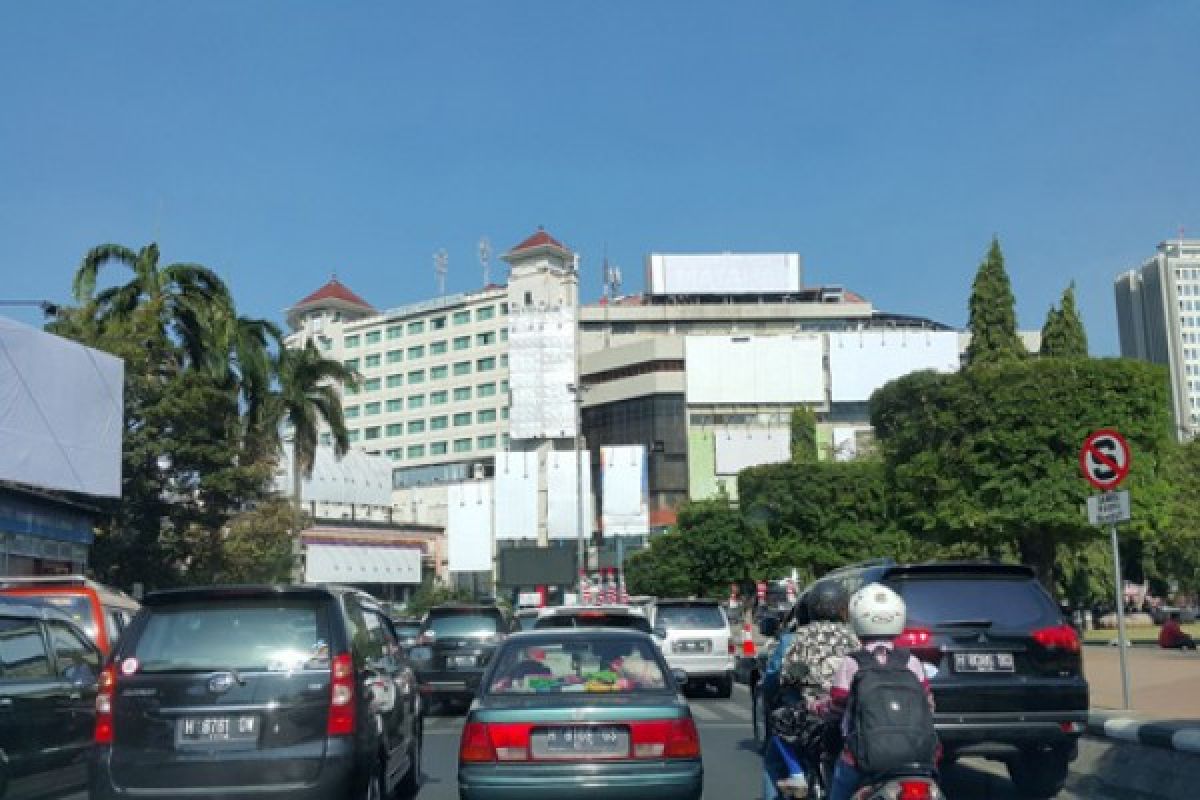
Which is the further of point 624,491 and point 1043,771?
point 624,491

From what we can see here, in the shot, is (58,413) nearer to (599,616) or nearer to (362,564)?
(599,616)

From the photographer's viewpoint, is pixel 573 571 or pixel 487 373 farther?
pixel 487 373

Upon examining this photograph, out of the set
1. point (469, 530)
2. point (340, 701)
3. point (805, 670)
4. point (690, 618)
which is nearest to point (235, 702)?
point (340, 701)

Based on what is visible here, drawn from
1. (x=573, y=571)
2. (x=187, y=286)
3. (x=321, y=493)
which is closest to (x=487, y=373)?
(x=321, y=493)

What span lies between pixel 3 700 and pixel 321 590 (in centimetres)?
210

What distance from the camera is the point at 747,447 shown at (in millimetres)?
98938

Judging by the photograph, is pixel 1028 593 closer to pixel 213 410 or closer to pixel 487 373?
pixel 213 410

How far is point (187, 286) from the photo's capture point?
43062 mm

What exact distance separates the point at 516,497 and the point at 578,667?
3246 inches

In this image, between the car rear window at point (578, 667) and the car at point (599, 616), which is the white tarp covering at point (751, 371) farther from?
the car rear window at point (578, 667)

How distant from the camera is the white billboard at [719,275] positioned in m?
111

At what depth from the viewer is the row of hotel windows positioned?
119 m

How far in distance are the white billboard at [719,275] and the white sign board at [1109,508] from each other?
9777 cm

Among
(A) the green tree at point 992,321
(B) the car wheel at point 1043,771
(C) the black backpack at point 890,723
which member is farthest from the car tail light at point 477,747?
(A) the green tree at point 992,321
